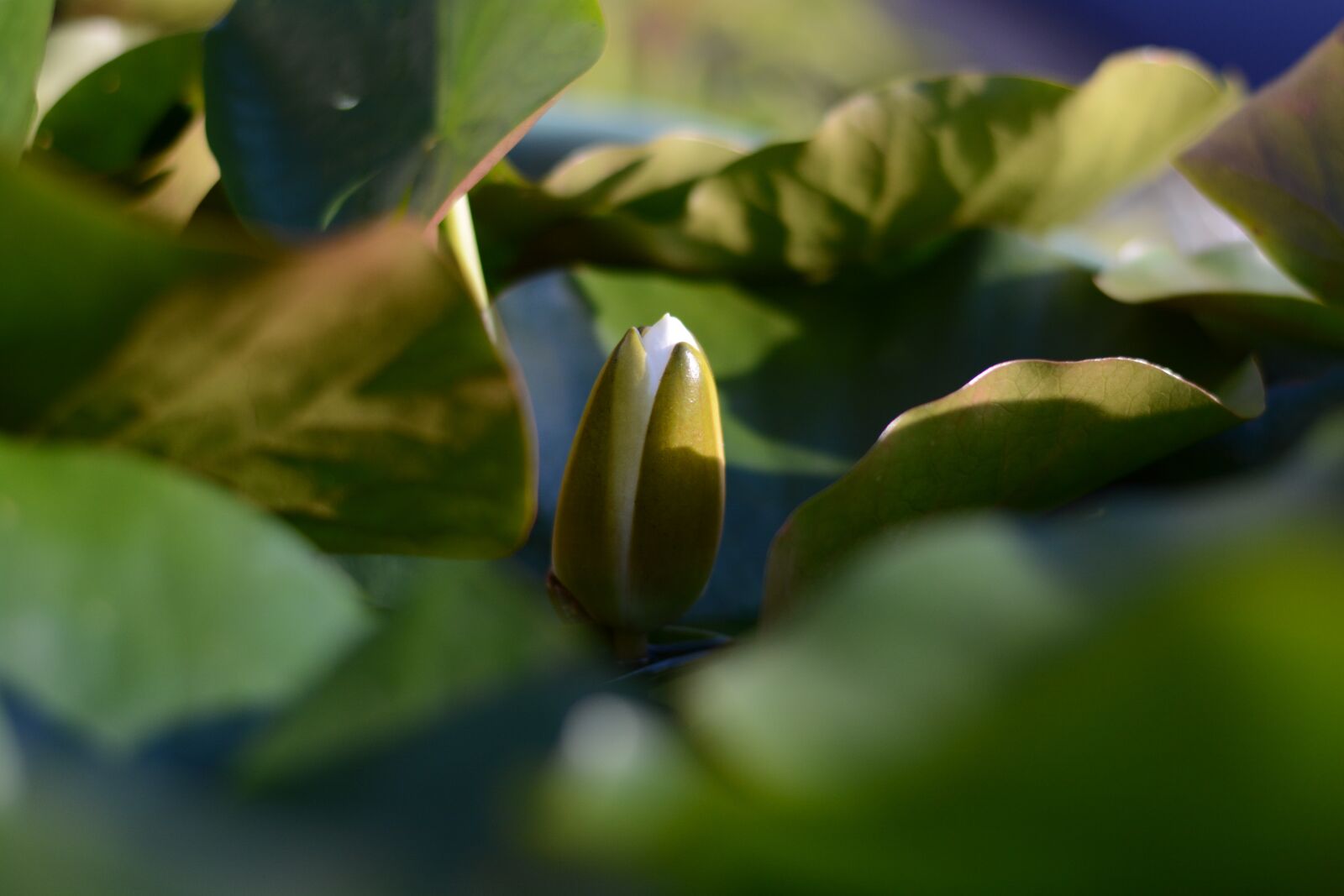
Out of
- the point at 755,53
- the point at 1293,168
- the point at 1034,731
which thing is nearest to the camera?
the point at 1034,731

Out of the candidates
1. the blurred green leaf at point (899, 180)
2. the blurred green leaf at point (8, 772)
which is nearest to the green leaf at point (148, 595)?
the blurred green leaf at point (8, 772)

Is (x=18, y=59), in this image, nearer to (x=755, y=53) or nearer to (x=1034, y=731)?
(x=1034, y=731)

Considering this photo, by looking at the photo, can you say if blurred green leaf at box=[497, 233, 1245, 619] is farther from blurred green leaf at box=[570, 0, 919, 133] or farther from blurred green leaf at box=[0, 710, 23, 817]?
blurred green leaf at box=[570, 0, 919, 133]

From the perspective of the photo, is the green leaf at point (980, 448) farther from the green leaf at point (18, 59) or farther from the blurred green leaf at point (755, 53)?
the blurred green leaf at point (755, 53)

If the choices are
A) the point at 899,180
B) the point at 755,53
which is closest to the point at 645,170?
the point at 899,180

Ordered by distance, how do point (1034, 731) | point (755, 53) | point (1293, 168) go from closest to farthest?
1. point (1034, 731)
2. point (1293, 168)
3. point (755, 53)

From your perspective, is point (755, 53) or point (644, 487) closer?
point (644, 487)

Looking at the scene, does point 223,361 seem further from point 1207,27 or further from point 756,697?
point 1207,27
